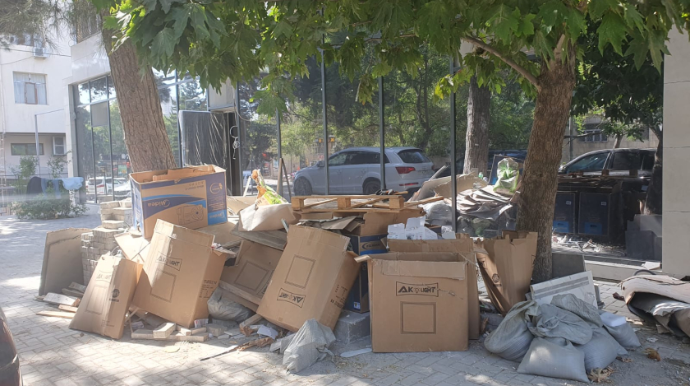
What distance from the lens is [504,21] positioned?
11.3 feet

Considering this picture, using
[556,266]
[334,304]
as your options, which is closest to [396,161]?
[556,266]

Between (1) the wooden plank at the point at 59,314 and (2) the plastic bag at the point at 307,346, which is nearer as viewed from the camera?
(2) the plastic bag at the point at 307,346

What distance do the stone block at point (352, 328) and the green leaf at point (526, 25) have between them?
107 inches

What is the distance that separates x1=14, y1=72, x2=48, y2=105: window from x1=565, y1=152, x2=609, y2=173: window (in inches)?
1302

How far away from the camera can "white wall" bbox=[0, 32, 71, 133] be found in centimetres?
3077

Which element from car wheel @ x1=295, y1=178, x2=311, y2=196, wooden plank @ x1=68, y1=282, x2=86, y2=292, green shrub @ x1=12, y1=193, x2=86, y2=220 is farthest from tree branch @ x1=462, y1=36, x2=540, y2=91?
green shrub @ x1=12, y1=193, x2=86, y2=220

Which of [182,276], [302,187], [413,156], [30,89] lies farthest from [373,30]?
[30,89]

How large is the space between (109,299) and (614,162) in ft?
20.8

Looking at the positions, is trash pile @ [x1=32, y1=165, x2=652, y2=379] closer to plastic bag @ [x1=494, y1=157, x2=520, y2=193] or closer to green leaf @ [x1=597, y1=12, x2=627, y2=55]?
green leaf @ [x1=597, y1=12, x2=627, y2=55]

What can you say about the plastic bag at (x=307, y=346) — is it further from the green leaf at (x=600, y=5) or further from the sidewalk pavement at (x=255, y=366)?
the green leaf at (x=600, y=5)

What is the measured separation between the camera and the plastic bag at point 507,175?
7578mm

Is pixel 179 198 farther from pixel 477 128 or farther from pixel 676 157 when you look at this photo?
pixel 676 157

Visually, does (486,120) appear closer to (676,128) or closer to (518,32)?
(676,128)

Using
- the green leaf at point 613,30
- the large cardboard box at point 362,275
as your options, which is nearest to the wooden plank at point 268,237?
the large cardboard box at point 362,275
